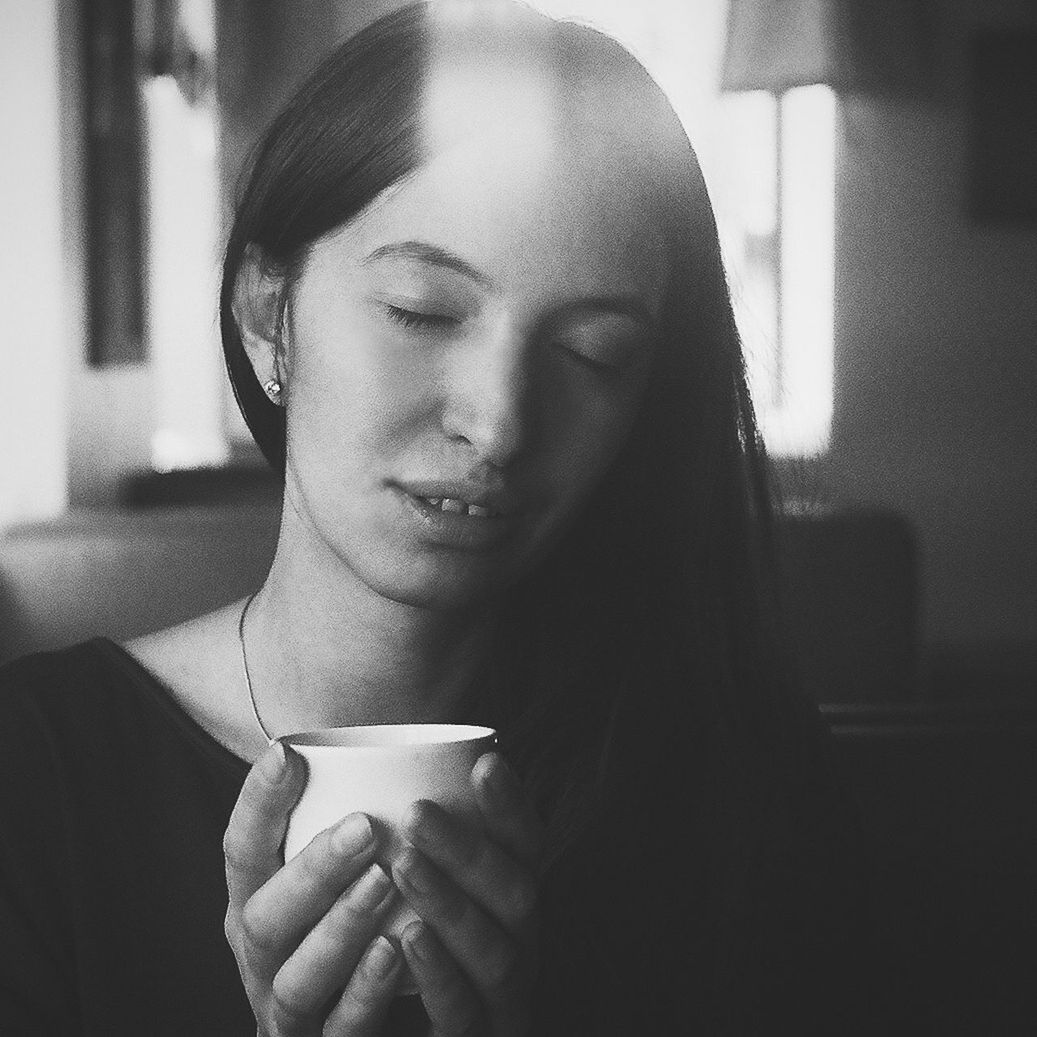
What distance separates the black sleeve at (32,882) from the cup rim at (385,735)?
320mm

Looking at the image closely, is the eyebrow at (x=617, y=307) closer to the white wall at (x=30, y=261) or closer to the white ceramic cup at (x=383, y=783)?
the white ceramic cup at (x=383, y=783)

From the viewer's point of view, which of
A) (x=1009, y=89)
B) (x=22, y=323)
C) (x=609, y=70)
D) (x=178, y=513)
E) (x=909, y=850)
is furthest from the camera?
(x=1009, y=89)

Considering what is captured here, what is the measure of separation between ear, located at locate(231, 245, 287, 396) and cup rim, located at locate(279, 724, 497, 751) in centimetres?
36

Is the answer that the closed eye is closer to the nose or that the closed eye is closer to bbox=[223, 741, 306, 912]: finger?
the nose

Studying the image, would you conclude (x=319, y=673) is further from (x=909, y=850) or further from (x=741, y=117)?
(x=741, y=117)

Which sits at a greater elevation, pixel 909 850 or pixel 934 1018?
pixel 909 850

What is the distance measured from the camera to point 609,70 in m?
0.95

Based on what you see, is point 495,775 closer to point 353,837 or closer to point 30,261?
point 353,837

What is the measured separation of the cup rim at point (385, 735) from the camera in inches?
23.8

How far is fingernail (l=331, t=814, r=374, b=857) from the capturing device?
22.4 inches

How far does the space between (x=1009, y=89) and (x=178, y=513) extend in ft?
11.8

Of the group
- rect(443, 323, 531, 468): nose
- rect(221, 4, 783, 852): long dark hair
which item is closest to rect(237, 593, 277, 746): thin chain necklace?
rect(221, 4, 783, 852): long dark hair

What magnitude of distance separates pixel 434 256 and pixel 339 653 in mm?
282

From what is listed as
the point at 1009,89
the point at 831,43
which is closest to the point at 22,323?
the point at 831,43
